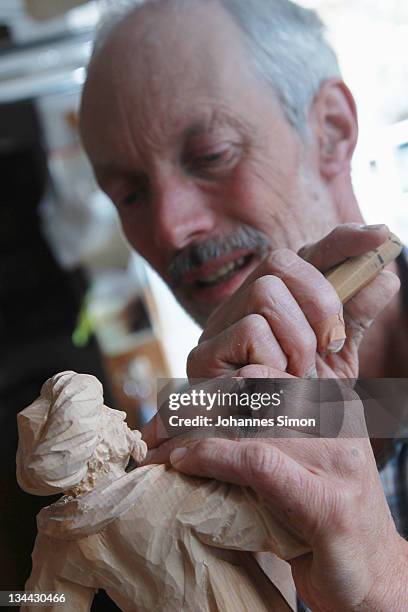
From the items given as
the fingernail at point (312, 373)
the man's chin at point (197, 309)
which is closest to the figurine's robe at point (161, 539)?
the fingernail at point (312, 373)

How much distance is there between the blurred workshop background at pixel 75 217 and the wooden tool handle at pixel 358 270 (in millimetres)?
142

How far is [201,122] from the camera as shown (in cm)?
73

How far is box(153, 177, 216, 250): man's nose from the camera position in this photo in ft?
2.38

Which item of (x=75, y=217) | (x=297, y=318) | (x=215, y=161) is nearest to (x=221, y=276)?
(x=215, y=161)

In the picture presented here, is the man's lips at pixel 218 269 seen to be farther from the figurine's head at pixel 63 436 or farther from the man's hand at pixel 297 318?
the figurine's head at pixel 63 436

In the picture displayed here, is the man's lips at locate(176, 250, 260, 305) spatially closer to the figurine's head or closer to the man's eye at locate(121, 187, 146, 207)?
the man's eye at locate(121, 187, 146, 207)

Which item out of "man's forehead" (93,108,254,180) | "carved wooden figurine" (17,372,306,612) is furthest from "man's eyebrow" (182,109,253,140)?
"carved wooden figurine" (17,372,306,612)

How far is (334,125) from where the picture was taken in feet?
2.46

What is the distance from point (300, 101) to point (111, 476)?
0.45 metres

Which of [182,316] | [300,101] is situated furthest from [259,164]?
[182,316]

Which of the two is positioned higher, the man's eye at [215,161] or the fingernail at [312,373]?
the man's eye at [215,161]

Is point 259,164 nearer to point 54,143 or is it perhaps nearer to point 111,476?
point 111,476

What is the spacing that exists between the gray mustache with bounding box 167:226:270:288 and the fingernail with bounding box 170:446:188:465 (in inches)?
10.8

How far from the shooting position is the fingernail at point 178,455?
50cm
